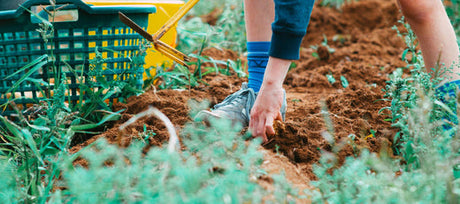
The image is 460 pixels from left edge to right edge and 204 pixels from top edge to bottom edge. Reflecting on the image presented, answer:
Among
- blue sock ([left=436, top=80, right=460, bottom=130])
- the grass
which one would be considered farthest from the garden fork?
blue sock ([left=436, top=80, right=460, bottom=130])

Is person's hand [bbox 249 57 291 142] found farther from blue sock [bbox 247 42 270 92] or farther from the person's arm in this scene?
blue sock [bbox 247 42 270 92]

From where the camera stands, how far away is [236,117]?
6.22 ft

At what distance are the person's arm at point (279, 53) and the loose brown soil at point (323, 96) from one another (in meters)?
0.10

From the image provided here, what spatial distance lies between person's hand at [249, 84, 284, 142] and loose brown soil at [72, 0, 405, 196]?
2.8 inches

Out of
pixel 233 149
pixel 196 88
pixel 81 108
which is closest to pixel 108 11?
pixel 81 108

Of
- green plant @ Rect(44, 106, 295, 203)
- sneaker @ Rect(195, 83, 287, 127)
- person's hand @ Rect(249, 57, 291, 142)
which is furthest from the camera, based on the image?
sneaker @ Rect(195, 83, 287, 127)

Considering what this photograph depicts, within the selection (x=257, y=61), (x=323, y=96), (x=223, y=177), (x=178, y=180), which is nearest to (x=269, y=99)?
(x=257, y=61)

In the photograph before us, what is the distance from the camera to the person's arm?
4.93 feet

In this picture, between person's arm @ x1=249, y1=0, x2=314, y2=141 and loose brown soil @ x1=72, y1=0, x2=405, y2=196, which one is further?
loose brown soil @ x1=72, y1=0, x2=405, y2=196

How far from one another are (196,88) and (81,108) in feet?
2.47

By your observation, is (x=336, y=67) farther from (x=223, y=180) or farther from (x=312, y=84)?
(x=223, y=180)

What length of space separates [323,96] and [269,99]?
41.4 inches

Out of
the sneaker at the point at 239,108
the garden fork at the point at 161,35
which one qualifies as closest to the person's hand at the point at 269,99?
the sneaker at the point at 239,108

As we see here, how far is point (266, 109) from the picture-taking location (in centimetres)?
168
